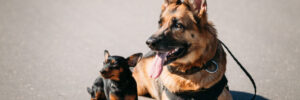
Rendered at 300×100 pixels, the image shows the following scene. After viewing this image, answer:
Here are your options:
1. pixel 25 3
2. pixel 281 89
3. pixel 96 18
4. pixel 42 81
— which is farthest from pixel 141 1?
pixel 281 89

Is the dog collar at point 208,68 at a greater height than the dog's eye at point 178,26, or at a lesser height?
lesser

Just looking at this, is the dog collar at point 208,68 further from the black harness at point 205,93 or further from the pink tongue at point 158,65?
the pink tongue at point 158,65

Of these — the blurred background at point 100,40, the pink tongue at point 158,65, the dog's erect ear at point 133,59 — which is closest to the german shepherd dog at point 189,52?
the pink tongue at point 158,65

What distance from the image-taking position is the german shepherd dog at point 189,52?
3.01 meters

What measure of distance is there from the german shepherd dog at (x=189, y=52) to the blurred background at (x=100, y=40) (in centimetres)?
179

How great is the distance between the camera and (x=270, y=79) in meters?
4.77

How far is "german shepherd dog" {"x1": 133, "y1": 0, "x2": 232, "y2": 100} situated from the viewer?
301 centimetres

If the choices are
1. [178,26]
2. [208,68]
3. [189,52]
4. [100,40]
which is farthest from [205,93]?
[100,40]

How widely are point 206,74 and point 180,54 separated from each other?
414mm

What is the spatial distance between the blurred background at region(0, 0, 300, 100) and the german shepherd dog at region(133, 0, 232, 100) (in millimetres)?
1786

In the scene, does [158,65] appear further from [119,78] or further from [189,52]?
[119,78]

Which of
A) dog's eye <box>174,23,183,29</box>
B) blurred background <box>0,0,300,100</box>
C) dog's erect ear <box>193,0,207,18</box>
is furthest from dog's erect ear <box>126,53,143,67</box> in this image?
blurred background <box>0,0,300,100</box>

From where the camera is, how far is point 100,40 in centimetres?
651

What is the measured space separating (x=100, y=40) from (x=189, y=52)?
3.88m
